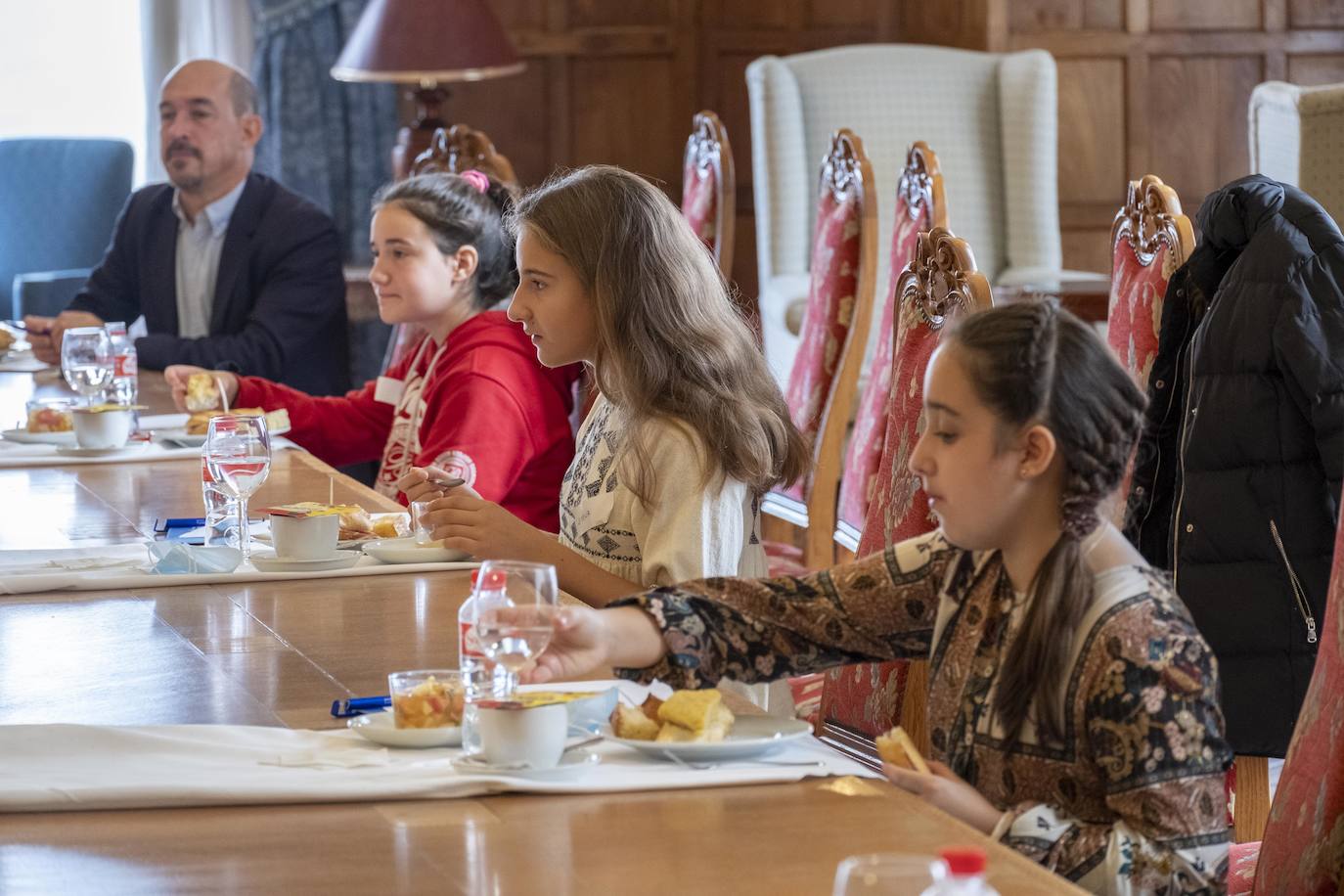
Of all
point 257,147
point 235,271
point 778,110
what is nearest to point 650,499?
point 235,271

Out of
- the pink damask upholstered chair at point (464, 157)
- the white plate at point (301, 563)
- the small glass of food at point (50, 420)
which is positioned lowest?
the white plate at point (301, 563)

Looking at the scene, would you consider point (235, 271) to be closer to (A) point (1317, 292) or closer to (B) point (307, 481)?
(B) point (307, 481)

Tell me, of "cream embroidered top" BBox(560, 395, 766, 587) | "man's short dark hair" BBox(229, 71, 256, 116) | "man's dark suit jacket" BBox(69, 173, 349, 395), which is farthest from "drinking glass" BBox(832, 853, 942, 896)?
"man's short dark hair" BBox(229, 71, 256, 116)

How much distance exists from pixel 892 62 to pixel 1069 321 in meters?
4.52

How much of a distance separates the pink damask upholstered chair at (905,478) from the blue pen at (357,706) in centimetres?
70

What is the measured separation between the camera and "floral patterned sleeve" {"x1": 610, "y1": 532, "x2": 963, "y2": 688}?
148cm

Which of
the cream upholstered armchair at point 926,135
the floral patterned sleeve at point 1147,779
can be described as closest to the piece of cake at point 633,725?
the floral patterned sleeve at point 1147,779

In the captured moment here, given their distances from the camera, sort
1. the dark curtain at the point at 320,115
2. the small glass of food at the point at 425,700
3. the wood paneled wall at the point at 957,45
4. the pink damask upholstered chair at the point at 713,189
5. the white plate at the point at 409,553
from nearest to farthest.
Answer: the small glass of food at the point at 425,700, the white plate at the point at 409,553, the pink damask upholstered chair at the point at 713,189, the dark curtain at the point at 320,115, the wood paneled wall at the point at 957,45

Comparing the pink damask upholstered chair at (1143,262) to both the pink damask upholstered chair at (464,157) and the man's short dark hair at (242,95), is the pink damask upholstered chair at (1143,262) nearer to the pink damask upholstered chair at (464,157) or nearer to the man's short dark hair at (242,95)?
the pink damask upholstered chair at (464,157)

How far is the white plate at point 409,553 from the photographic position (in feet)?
6.41

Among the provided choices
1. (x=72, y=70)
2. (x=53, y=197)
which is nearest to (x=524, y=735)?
(x=53, y=197)

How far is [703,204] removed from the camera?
4.00m

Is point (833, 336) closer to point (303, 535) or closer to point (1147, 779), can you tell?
point (303, 535)

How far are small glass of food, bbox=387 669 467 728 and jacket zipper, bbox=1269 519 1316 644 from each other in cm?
120
